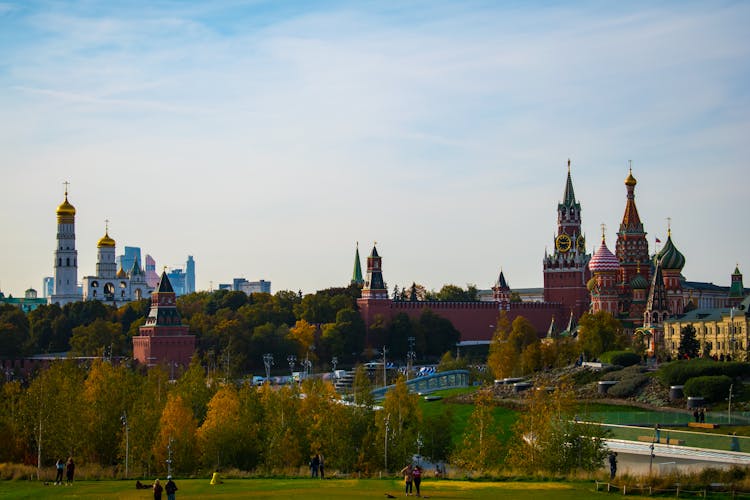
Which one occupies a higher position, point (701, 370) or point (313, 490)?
point (701, 370)

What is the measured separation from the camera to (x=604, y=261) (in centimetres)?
10119

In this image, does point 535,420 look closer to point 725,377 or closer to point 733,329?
point 725,377

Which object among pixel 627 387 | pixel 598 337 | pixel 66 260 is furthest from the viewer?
pixel 66 260

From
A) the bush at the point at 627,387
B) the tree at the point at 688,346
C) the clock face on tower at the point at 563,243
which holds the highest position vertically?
the clock face on tower at the point at 563,243

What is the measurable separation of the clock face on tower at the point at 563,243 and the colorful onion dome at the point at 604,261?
1361 centimetres

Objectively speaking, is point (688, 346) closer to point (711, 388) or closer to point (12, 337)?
point (711, 388)

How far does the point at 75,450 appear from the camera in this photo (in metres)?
42.5

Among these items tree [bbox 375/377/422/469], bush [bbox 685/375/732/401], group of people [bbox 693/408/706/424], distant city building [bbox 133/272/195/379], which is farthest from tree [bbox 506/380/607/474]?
distant city building [bbox 133/272/195/379]

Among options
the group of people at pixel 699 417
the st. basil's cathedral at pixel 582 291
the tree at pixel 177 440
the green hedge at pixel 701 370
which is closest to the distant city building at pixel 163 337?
the st. basil's cathedral at pixel 582 291

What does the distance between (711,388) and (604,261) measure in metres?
47.2

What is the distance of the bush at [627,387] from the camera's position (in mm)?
59625

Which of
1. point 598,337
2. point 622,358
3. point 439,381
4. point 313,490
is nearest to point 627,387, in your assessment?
point 622,358

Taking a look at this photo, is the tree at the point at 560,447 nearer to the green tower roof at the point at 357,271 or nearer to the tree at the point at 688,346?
the tree at the point at 688,346

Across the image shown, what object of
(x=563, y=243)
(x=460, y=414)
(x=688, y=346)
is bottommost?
(x=460, y=414)
